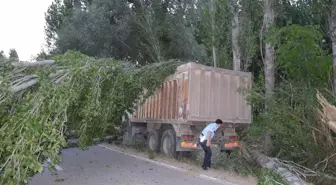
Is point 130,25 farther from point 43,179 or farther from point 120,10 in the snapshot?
point 43,179

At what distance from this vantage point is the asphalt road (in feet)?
26.5

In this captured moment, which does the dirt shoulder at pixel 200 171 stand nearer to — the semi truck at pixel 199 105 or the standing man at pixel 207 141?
the standing man at pixel 207 141

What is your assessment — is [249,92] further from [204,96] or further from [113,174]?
[113,174]

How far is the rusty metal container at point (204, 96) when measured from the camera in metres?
10.8

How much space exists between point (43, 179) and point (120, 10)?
14.9 meters

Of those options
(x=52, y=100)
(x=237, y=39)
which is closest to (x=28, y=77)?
(x=52, y=100)

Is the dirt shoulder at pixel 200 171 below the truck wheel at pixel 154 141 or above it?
below

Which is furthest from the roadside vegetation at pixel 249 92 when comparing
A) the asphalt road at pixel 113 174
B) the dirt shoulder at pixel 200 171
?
the asphalt road at pixel 113 174

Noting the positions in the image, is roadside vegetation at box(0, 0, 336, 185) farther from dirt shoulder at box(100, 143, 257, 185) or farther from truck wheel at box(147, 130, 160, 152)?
truck wheel at box(147, 130, 160, 152)

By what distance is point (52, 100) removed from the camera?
274 inches

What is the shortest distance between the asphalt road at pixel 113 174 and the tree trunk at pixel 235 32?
16.7 feet

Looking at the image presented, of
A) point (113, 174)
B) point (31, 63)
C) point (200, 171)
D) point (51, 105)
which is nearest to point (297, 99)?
point (200, 171)

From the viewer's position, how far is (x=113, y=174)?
9008 mm

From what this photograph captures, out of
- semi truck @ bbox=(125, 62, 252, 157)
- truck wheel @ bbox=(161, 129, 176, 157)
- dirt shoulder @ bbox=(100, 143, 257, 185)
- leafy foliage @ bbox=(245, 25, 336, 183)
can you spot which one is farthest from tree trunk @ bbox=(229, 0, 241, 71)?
dirt shoulder @ bbox=(100, 143, 257, 185)
